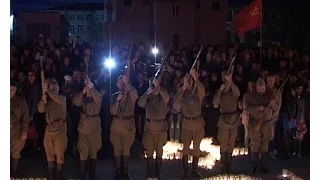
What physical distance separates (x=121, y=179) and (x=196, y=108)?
1978mm

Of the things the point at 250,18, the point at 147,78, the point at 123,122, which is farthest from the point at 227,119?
the point at 250,18

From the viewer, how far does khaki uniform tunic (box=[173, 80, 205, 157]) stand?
12.7 meters

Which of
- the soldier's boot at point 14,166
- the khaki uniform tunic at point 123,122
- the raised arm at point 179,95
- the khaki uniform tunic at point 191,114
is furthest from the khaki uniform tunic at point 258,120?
the soldier's boot at point 14,166

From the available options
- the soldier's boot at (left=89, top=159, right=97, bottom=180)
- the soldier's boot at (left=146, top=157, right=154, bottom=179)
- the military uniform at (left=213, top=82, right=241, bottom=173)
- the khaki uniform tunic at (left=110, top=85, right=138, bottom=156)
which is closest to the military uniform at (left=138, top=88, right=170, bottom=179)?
the soldier's boot at (left=146, top=157, right=154, bottom=179)

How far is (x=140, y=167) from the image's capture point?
13.9 meters

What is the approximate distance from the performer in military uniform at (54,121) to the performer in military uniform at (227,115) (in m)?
3.03

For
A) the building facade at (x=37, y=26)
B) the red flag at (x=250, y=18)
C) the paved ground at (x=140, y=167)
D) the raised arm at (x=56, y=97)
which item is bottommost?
the paved ground at (x=140, y=167)

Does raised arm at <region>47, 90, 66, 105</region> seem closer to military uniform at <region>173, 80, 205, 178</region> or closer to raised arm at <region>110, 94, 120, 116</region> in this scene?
raised arm at <region>110, 94, 120, 116</region>

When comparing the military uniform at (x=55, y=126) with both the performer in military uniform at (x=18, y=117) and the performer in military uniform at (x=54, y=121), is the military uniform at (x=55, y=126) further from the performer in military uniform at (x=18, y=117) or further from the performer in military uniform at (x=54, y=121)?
the performer in military uniform at (x=18, y=117)

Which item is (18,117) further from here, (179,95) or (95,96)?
(179,95)

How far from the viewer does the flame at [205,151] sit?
14.2 meters

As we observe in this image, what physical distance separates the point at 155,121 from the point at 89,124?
4.11 feet

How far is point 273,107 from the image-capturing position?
1320 centimetres
